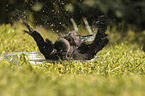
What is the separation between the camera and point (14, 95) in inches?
39.3

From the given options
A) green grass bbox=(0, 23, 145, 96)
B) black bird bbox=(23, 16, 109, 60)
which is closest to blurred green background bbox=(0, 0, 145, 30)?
green grass bbox=(0, 23, 145, 96)

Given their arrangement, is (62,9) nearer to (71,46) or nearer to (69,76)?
(71,46)

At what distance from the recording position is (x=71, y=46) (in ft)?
9.97

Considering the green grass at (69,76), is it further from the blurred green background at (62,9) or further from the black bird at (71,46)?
the blurred green background at (62,9)

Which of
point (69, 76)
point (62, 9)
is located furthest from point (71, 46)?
point (62, 9)

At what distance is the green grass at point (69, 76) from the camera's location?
1.06m

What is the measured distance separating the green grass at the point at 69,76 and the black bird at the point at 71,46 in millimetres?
195

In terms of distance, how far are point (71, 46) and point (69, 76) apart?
2.98 ft

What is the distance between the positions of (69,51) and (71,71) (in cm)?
Result: 55

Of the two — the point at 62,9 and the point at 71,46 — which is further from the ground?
the point at 62,9

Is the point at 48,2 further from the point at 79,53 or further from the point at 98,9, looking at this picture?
the point at 79,53

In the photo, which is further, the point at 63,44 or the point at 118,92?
the point at 63,44

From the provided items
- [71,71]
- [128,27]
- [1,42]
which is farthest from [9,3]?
[71,71]

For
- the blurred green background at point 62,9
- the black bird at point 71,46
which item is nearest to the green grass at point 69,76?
the black bird at point 71,46
